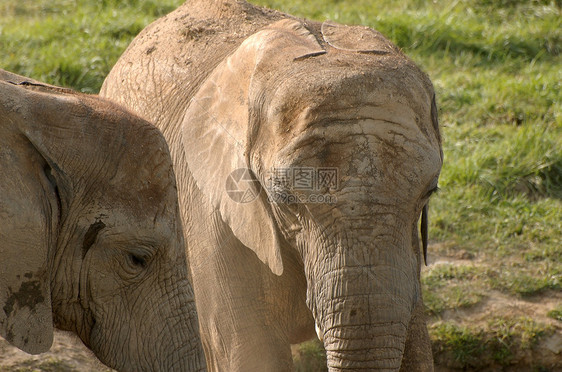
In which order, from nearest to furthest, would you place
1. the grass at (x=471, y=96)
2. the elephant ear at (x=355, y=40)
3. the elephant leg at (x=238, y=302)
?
1. the elephant ear at (x=355, y=40)
2. the elephant leg at (x=238, y=302)
3. the grass at (x=471, y=96)

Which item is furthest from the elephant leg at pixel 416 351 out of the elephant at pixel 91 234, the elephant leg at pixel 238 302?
the elephant at pixel 91 234

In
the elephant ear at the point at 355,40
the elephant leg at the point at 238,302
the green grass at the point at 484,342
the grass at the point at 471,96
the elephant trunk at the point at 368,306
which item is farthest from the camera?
the grass at the point at 471,96

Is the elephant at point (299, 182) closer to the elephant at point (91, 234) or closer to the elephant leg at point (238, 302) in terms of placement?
the elephant leg at point (238, 302)

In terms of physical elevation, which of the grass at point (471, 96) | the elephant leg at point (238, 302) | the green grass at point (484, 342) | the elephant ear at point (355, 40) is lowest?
the green grass at point (484, 342)

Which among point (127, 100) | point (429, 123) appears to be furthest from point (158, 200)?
point (127, 100)

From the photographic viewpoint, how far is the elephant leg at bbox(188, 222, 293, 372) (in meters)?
4.36

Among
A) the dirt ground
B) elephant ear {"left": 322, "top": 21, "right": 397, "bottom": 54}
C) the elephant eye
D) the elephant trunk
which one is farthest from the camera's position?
the dirt ground

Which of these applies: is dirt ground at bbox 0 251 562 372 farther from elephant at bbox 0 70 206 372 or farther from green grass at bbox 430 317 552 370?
elephant at bbox 0 70 206 372

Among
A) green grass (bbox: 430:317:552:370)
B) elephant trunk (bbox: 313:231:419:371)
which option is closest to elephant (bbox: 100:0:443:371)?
elephant trunk (bbox: 313:231:419:371)

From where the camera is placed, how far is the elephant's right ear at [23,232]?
3012 millimetres

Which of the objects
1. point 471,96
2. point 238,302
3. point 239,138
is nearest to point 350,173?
point 239,138

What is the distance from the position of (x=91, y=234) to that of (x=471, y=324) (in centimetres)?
286

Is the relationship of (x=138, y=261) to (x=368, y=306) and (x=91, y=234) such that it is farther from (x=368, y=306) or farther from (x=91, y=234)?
(x=368, y=306)

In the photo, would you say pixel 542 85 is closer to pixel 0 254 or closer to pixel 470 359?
pixel 470 359
